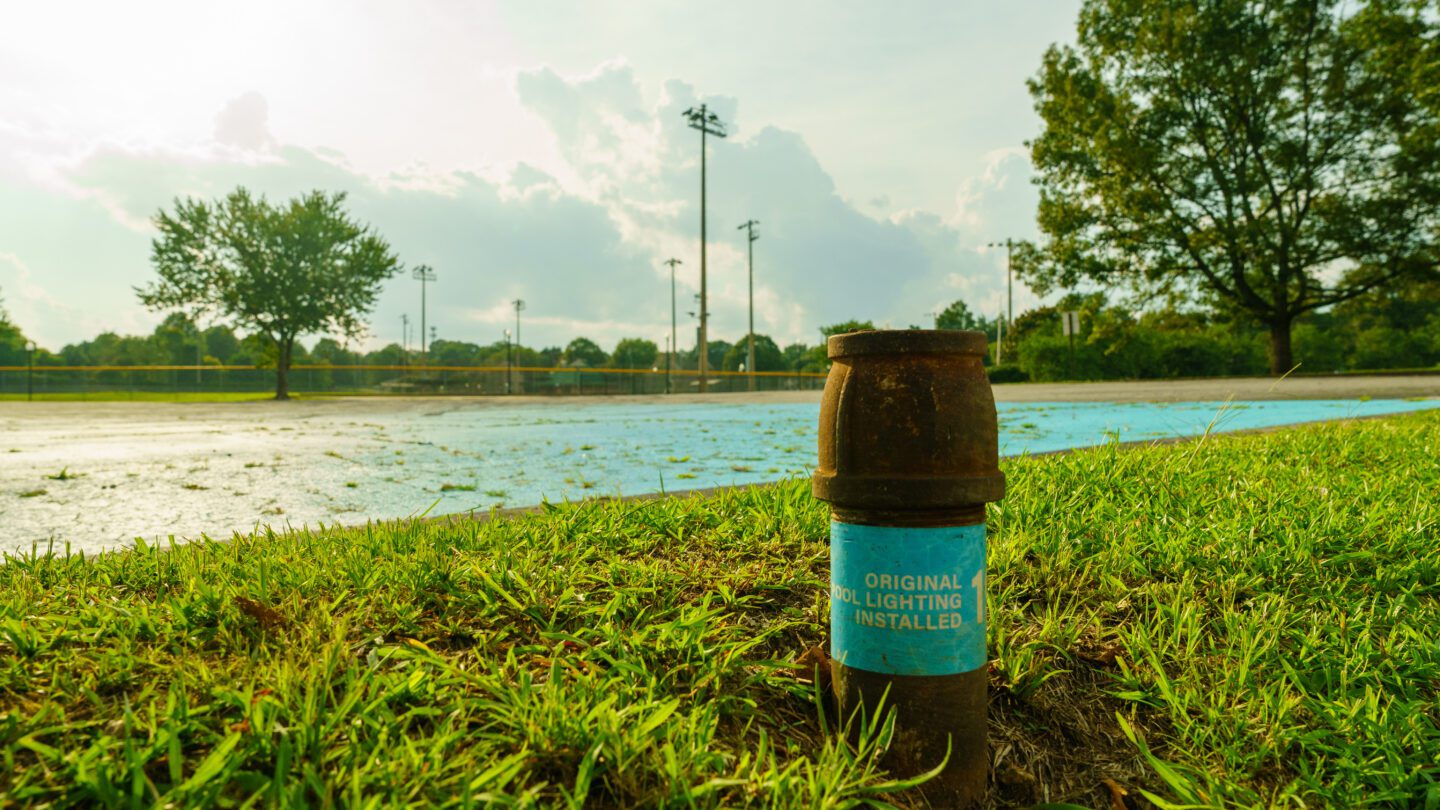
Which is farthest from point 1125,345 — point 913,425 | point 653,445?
point 913,425

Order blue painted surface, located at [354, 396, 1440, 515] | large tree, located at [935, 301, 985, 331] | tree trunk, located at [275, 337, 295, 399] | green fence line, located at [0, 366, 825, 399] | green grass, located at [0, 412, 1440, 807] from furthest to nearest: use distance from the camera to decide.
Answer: large tree, located at [935, 301, 985, 331] → green fence line, located at [0, 366, 825, 399] → tree trunk, located at [275, 337, 295, 399] → blue painted surface, located at [354, 396, 1440, 515] → green grass, located at [0, 412, 1440, 807]

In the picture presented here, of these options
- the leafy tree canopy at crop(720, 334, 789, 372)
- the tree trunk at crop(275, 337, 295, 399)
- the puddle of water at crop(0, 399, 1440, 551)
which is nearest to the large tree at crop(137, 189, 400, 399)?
the tree trunk at crop(275, 337, 295, 399)

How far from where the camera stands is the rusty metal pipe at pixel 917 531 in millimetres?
1833

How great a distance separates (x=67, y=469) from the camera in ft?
21.6

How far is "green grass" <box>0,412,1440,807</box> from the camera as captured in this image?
163cm

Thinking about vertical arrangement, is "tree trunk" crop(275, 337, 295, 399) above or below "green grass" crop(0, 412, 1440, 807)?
above

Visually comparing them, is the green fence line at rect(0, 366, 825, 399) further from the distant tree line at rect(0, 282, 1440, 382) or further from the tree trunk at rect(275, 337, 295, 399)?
the tree trunk at rect(275, 337, 295, 399)

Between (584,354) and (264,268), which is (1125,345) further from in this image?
(584,354)

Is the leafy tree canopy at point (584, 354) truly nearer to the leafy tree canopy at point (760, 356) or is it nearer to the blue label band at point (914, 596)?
the leafy tree canopy at point (760, 356)

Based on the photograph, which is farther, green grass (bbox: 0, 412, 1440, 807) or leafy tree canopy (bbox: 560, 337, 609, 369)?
leafy tree canopy (bbox: 560, 337, 609, 369)

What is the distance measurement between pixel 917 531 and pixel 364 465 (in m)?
6.13

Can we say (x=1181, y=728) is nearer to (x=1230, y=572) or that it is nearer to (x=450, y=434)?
(x=1230, y=572)

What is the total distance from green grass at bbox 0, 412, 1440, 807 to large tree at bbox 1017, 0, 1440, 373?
27690mm

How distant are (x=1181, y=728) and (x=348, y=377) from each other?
2291 inches
